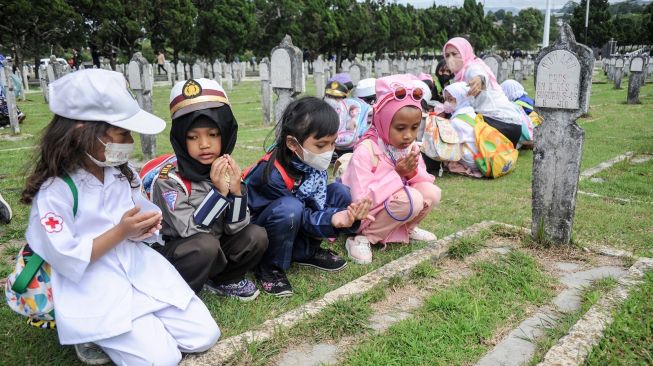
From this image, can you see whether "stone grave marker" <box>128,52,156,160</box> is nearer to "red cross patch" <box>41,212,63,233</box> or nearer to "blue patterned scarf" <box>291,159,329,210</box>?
"blue patterned scarf" <box>291,159,329,210</box>

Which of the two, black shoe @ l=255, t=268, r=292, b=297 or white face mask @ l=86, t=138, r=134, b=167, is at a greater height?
white face mask @ l=86, t=138, r=134, b=167

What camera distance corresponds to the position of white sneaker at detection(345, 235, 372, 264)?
133 inches

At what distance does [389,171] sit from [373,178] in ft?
0.41

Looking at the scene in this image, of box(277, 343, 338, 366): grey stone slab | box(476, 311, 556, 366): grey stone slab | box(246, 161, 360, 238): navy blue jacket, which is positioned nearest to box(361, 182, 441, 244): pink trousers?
box(246, 161, 360, 238): navy blue jacket

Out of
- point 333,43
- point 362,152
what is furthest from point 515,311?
point 333,43

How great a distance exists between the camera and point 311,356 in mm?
2270

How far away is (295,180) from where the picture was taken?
310cm

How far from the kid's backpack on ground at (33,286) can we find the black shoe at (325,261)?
1.57 meters

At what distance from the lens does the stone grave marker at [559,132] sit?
319 cm

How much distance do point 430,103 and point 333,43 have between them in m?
32.0

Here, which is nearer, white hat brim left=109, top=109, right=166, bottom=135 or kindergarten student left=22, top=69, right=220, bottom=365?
kindergarten student left=22, top=69, right=220, bottom=365

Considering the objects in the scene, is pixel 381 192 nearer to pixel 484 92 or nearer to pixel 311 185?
pixel 311 185

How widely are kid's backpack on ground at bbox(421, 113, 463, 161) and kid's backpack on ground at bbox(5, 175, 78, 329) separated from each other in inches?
183

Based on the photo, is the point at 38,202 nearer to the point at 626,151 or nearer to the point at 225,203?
the point at 225,203
